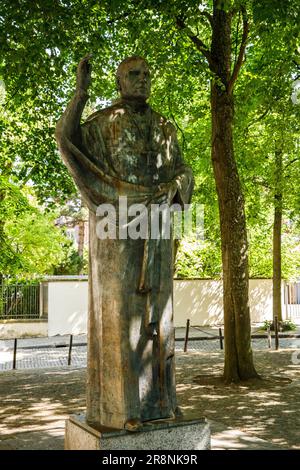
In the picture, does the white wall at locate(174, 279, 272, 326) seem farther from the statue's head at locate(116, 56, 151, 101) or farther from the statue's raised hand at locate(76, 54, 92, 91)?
the statue's raised hand at locate(76, 54, 92, 91)

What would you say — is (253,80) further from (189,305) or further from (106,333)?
(189,305)

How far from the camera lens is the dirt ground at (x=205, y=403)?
6.18m

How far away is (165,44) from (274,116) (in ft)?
24.3

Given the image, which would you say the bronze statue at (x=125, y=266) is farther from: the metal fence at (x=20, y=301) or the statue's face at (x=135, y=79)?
the metal fence at (x=20, y=301)

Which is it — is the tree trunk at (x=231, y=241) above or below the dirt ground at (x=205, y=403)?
above

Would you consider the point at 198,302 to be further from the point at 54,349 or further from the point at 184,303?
the point at 54,349

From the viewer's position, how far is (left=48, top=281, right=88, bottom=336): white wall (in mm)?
25464

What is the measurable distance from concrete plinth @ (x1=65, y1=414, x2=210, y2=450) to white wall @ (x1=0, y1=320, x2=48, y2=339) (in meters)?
20.5

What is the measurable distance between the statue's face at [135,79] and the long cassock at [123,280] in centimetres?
13

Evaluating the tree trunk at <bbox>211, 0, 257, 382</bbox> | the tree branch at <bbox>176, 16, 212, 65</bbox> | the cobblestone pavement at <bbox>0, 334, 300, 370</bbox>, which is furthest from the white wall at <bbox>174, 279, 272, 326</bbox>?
the tree branch at <bbox>176, 16, 212, 65</bbox>

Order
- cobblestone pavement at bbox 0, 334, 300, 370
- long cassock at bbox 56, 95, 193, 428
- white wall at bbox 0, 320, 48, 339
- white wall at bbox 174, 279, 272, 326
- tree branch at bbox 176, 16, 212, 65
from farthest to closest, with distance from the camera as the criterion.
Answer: white wall at bbox 174, 279, 272, 326, white wall at bbox 0, 320, 48, 339, cobblestone pavement at bbox 0, 334, 300, 370, tree branch at bbox 176, 16, 212, 65, long cassock at bbox 56, 95, 193, 428

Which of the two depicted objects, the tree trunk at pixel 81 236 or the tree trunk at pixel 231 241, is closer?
the tree trunk at pixel 231 241

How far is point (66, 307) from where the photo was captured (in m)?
25.9

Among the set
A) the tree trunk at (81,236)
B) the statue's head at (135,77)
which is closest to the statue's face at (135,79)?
the statue's head at (135,77)
